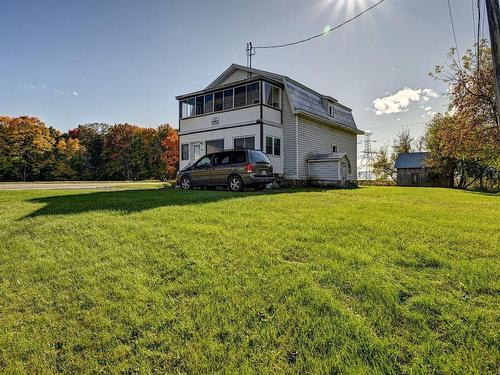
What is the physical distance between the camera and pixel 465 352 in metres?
2.28

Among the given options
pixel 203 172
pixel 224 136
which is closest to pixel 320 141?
pixel 224 136

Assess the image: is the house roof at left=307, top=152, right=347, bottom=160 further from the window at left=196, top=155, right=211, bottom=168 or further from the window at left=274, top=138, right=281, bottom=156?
the window at left=196, top=155, right=211, bottom=168

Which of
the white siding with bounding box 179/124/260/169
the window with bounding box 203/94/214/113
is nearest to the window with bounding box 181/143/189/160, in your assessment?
the white siding with bounding box 179/124/260/169

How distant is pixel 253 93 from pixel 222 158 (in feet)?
18.0

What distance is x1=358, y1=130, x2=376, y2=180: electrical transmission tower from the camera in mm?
42750

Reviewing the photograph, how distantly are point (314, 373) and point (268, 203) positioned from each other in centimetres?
598

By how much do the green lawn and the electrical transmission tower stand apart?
39.3m

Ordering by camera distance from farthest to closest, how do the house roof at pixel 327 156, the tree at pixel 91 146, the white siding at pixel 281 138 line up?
the tree at pixel 91 146
the house roof at pixel 327 156
the white siding at pixel 281 138

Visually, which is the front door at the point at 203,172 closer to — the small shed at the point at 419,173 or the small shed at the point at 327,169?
the small shed at the point at 327,169

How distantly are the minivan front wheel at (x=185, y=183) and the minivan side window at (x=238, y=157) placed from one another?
105 inches

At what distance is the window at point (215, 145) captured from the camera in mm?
17859

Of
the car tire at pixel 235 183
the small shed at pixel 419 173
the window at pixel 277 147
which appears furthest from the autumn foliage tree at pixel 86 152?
the car tire at pixel 235 183

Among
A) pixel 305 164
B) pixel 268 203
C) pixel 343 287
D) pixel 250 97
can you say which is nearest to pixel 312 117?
pixel 305 164

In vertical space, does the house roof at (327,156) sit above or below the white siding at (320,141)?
below
